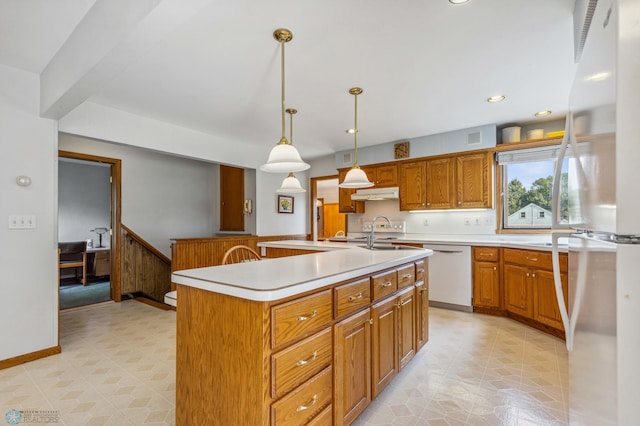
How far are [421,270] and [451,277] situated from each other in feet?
5.33

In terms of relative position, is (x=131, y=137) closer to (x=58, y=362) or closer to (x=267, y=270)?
(x=58, y=362)

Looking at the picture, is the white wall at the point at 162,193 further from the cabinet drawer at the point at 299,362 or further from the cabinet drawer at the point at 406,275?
the cabinet drawer at the point at 299,362

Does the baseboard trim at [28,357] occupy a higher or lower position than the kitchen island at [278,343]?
lower

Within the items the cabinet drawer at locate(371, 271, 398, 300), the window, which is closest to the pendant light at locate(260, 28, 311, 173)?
the cabinet drawer at locate(371, 271, 398, 300)

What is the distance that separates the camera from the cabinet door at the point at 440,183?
425 cm

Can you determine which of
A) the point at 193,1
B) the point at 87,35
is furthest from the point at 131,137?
the point at 193,1

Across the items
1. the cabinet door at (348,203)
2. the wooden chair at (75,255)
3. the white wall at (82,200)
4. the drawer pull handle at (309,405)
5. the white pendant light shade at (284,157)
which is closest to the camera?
the drawer pull handle at (309,405)

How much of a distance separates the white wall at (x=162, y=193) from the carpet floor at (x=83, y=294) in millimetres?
1109

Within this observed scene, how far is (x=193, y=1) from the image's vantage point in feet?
4.41

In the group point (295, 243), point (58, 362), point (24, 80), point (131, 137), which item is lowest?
point (58, 362)

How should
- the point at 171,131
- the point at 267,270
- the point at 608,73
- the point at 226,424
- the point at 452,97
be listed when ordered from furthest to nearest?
the point at 171,131 < the point at 452,97 < the point at 267,270 < the point at 226,424 < the point at 608,73

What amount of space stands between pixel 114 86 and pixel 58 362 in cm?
242

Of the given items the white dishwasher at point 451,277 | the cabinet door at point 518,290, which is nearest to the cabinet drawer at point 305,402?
the cabinet door at point 518,290

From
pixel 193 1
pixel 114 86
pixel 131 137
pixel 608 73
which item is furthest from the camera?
pixel 131 137
